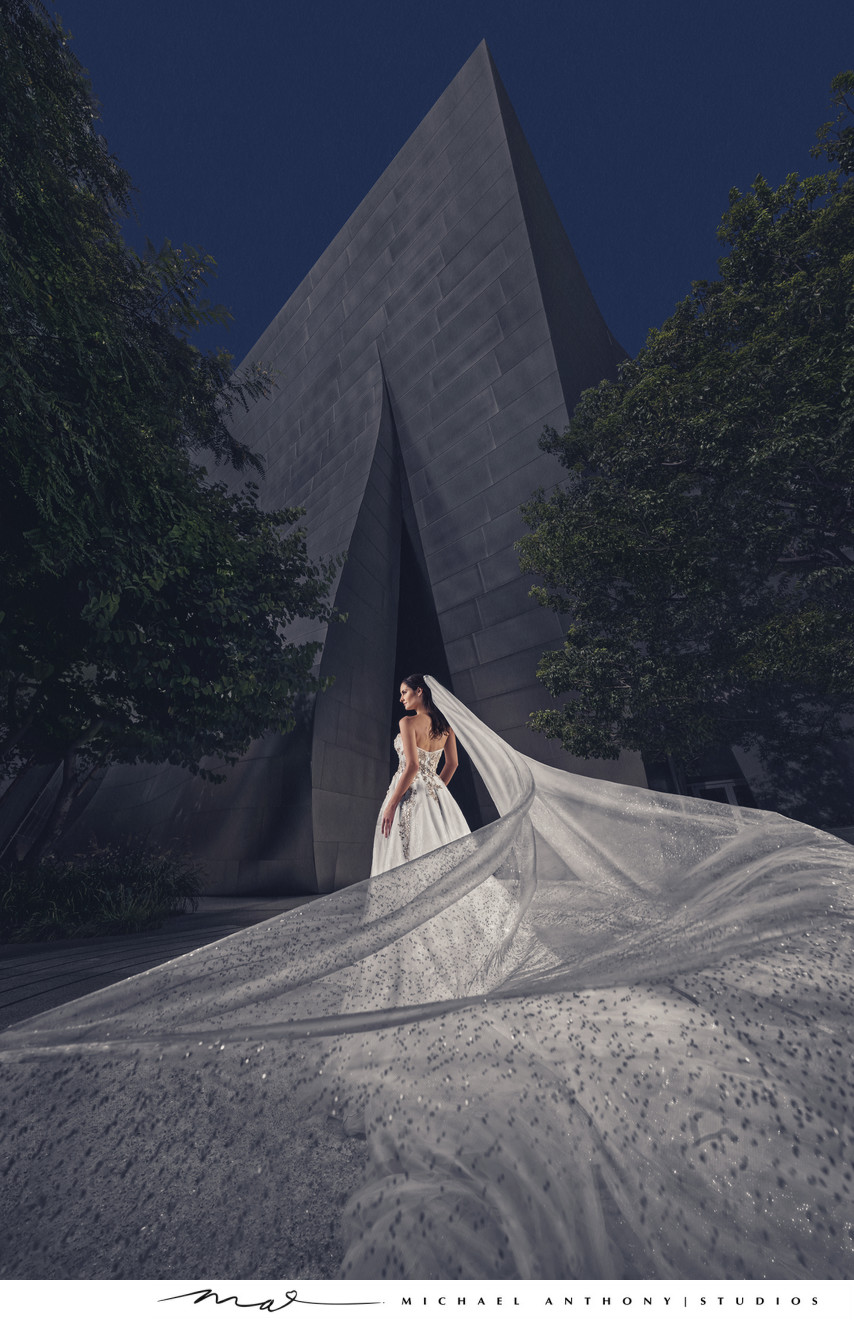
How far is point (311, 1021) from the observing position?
157 cm

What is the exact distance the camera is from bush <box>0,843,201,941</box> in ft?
25.0

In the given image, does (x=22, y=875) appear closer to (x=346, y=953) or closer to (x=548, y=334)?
(x=346, y=953)

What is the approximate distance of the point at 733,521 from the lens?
8.52 metres

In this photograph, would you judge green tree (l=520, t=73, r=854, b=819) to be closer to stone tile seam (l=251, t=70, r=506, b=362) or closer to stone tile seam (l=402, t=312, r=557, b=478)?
stone tile seam (l=402, t=312, r=557, b=478)

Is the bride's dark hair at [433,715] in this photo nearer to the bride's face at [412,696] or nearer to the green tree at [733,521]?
the bride's face at [412,696]

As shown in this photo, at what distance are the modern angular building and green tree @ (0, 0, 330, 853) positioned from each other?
10.0 ft

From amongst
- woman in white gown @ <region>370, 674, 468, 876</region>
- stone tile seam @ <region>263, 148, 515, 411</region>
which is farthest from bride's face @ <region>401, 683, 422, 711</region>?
stone tile seam @ <region>263, 148, 515, 411</region>

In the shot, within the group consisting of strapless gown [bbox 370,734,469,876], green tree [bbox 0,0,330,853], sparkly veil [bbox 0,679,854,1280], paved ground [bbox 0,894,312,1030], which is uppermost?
green tree [bbox 0,0,330,853]

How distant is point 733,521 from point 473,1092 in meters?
9.19

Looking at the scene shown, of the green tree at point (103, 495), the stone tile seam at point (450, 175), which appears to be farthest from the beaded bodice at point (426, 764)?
the stone tile seam at point (450, 175)

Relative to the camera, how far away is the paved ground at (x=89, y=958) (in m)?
4.36

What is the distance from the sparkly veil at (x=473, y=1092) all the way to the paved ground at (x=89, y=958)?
3.10 meters

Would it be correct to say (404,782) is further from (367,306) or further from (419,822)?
(367,306)

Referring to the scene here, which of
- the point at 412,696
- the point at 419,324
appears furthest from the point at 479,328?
the point at 412,696
